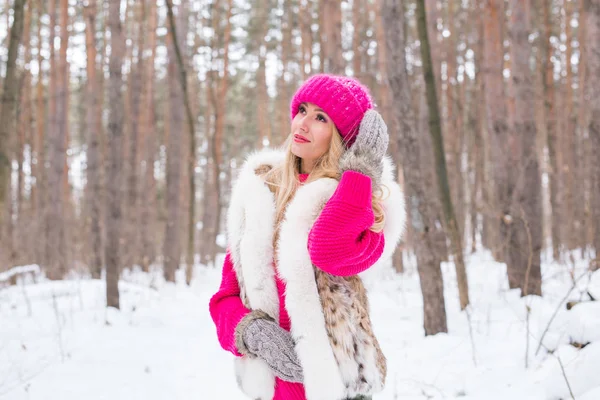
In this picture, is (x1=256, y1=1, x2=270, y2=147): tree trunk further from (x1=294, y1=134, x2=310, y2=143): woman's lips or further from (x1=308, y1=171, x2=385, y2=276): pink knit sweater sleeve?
(x1=308, y1=171, x2=385, y2=276): pink knit sweater sleeve

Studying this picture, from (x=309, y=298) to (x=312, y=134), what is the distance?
0.59 meters

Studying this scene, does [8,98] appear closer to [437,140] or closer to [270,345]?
[270,345]

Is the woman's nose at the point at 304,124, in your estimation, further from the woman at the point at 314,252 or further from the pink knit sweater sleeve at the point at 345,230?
the pink knit sweater sleeve at the point at 345,230

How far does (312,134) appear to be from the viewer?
1.76 metres

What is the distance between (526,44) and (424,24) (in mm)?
2549

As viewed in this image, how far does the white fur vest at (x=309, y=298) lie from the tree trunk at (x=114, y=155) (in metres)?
5.05

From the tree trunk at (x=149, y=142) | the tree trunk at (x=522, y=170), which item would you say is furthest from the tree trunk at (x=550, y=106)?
the tree trunk at (x=149, y=142)

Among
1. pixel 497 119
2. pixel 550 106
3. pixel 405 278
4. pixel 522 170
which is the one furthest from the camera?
pixel 550 106

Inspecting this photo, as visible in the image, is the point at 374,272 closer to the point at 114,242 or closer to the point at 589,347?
the point at 589,347

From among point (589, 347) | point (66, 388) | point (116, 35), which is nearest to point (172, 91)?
point (116, 35)

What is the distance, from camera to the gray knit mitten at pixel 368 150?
1.60 m

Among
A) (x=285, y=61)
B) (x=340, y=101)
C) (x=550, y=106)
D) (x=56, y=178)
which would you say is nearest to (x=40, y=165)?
(x=56, y=178)

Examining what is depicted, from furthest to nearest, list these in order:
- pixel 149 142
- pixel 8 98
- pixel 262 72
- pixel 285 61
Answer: pixel 262 72 → pixel 285 61 → pixel 149 142 → pixel 8 98

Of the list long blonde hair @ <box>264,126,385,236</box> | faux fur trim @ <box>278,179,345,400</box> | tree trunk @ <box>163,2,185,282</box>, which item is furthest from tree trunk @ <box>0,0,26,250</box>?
tree trunk @ <box>163,2,185,282</box>
